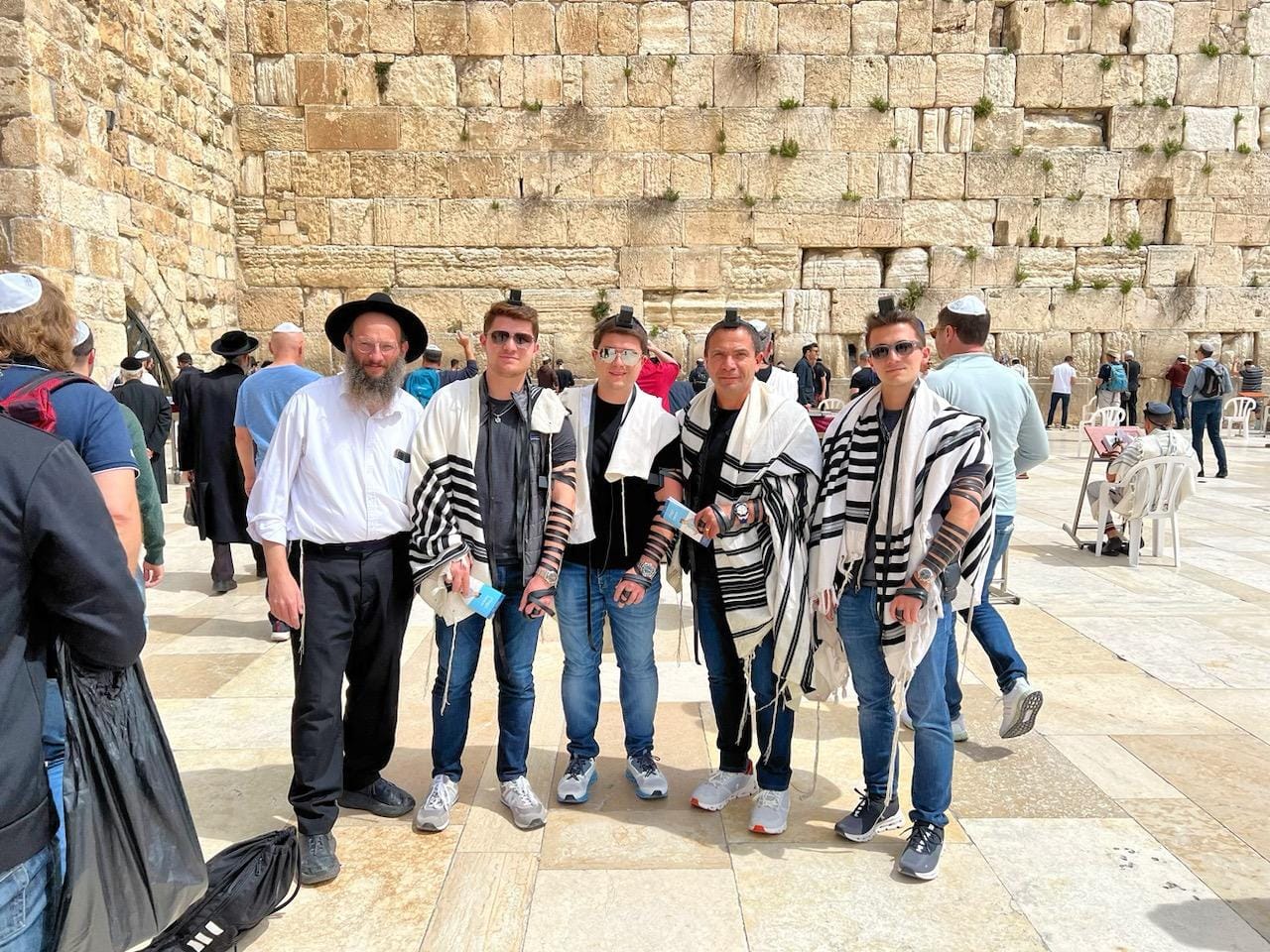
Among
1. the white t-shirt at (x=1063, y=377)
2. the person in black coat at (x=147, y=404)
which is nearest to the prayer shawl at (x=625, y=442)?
the person in black coat at (x=147, y=404)

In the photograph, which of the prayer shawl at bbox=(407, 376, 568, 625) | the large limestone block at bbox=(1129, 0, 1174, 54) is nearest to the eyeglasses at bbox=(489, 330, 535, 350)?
the prayer shawl at bbox=(407, 376, 568, 625)

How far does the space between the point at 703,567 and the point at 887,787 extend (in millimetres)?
933

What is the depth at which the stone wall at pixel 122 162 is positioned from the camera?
331 inches

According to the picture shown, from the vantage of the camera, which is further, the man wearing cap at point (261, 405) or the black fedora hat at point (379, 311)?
the man wearing cap at point (261, 405)

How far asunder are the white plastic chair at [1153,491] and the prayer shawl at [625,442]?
15.9ft

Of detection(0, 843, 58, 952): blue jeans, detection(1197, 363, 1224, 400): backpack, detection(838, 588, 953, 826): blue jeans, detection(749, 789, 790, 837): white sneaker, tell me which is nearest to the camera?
detection(0, 843, 58, 952): blue jeans

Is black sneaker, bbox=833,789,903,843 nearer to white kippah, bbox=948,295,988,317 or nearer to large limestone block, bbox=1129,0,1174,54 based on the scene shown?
white kippah, bbox=948,295,988,317

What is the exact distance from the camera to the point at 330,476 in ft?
9.29

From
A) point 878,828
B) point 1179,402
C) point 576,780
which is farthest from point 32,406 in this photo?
point 1179,402

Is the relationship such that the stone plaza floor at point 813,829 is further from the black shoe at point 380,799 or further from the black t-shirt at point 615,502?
the black t-shirt at point 615,502

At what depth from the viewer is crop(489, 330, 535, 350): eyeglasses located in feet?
9.62

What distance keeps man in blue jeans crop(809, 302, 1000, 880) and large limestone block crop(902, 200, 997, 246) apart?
1272 centimetres

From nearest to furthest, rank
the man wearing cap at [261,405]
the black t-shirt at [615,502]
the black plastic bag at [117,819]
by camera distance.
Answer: the black plastic bag at [117,819] < the black t-shirt at [615,502] < the man wearing cap at [261,405]

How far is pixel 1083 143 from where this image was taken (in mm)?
14531
